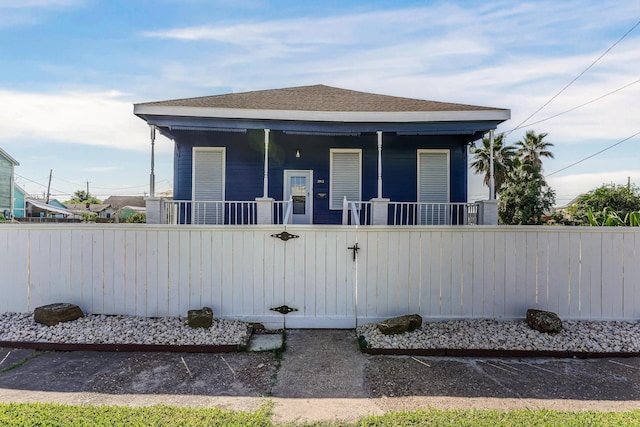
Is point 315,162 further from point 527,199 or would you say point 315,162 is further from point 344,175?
point 527,199

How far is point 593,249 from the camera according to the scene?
5195 mm

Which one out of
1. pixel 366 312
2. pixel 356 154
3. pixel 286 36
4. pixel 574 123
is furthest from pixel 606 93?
pixel 366 312

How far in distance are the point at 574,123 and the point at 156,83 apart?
62.8 feet

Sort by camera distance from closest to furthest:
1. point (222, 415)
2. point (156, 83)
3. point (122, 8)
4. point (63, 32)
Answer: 1. point (222, 415)
2. point (122, 8)
3. point (63, 32)
4. point (156, 83)

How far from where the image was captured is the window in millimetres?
9023

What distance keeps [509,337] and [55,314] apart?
6232 millimetres

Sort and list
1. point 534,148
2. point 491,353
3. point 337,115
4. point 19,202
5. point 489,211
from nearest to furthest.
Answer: point 491,353 < point 489,211 < point 337,115 < point 19,202 < point 534,148

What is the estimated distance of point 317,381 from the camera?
3521mm

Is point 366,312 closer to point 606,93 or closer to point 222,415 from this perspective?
point 222,415

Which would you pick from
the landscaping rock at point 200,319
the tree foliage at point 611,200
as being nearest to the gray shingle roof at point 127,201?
the landscaping rock at point 200,319

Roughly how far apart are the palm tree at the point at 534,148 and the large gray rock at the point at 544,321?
2534cm

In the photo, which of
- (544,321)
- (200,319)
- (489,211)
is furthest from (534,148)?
(200,319)

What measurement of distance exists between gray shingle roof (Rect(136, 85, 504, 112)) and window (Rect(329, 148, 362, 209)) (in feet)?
4.11

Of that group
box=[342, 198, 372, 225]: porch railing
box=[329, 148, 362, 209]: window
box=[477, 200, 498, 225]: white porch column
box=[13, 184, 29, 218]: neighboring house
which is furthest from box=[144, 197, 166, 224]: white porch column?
box=[13, 184, 29, 218]: neighboring house
